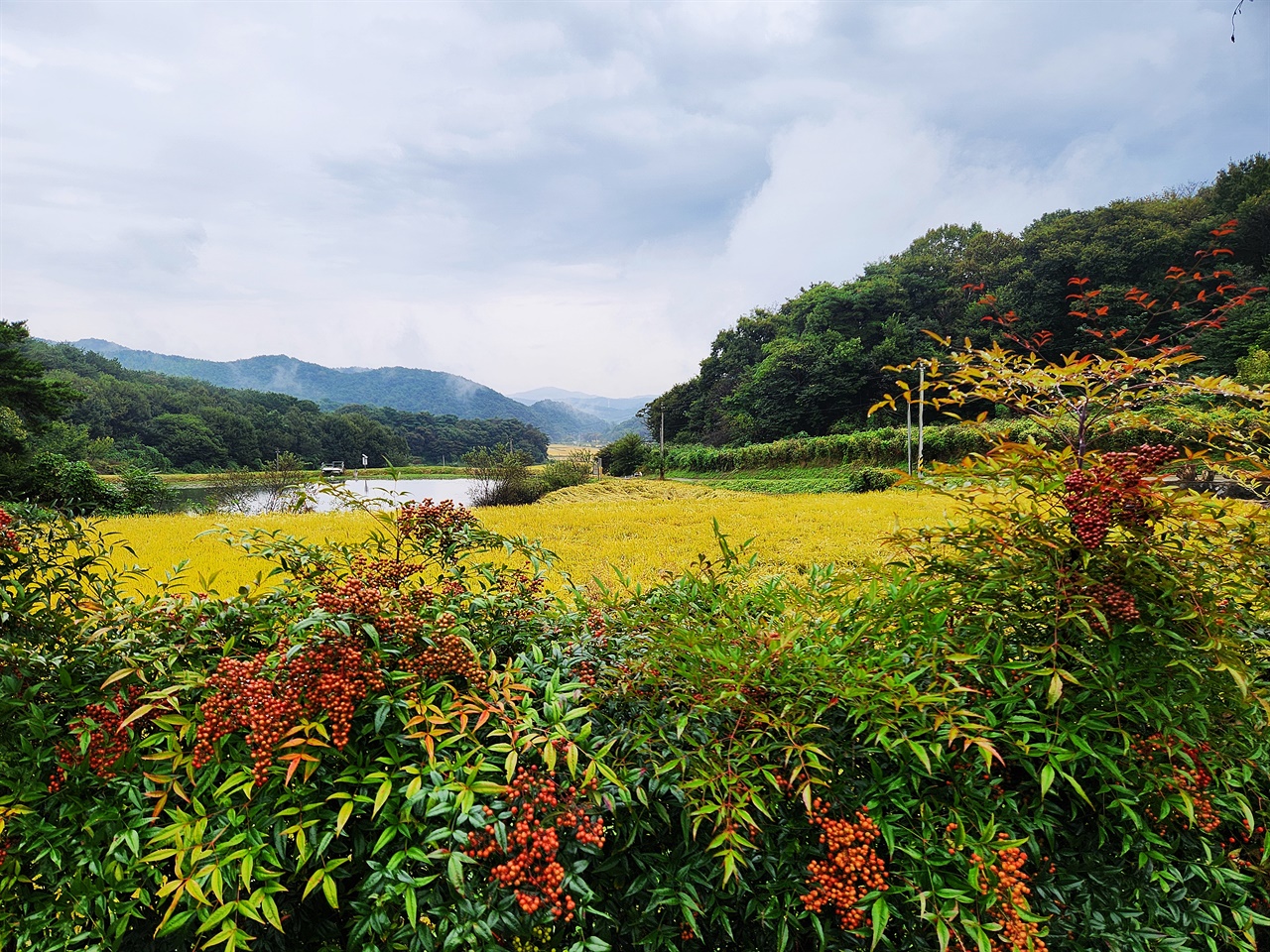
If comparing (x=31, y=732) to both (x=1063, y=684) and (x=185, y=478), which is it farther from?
(x=185, y=478)

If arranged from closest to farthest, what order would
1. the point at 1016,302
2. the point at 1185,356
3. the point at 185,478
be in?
the point at 1185,356, the point at 185,478, the point at 1016,302

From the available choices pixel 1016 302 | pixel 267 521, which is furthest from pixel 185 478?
pixel 1016 302

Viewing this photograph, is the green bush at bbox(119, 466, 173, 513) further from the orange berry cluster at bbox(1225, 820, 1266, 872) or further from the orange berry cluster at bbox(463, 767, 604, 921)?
the orange berry cluster at bbox(1225, 820, 1266, 872)

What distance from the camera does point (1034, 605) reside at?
142 centimetres

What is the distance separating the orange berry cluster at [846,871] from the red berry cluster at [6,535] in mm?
1893

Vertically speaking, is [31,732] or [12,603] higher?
[12,603]

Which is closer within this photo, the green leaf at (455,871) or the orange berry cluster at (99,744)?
the green leaf at (455,871)

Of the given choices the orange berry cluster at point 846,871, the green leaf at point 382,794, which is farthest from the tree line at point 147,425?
the orange berry cluster at point 846,871

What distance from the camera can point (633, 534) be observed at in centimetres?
860

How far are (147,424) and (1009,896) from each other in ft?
189

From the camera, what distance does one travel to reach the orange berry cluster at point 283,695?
110 cm

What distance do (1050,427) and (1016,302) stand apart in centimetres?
4272

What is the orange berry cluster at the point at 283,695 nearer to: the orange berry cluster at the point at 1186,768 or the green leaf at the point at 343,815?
the green leaf at the point at 343,815

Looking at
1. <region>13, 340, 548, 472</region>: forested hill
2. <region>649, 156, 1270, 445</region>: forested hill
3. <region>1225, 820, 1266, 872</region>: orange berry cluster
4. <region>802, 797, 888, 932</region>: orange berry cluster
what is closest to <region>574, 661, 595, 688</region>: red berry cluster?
<region>802, 797, 888, 932</region>: orange berry cluster
